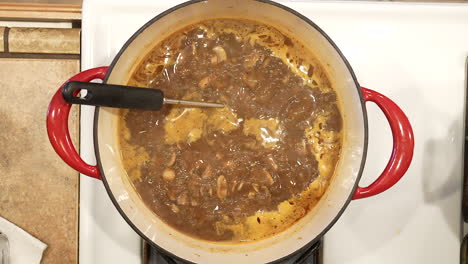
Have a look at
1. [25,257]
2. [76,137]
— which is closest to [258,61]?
[76,137]

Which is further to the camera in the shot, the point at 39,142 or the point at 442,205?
the point at 39,142

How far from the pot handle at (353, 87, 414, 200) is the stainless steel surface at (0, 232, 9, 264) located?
3.02 feet

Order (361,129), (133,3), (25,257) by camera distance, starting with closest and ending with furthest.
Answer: (361,129)
(133,3)
(25,257)

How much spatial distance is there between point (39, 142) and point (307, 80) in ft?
2.50

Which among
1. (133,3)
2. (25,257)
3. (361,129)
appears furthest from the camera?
(25,257)

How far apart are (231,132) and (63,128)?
33 centimetres

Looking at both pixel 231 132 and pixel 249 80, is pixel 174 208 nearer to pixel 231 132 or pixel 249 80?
pixel 231 132

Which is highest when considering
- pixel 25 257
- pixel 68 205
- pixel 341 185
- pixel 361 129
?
pixel 361 129

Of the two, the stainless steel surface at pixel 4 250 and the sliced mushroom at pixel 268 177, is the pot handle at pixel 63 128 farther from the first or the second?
the stainless steel surface at pixel 4 250

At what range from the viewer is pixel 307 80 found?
0.96 m

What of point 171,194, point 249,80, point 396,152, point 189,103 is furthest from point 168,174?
point 396,152

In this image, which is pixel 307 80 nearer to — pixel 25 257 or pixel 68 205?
pixel 68 205

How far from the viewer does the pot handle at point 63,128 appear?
0.82 m

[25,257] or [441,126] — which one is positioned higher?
[441,126]
